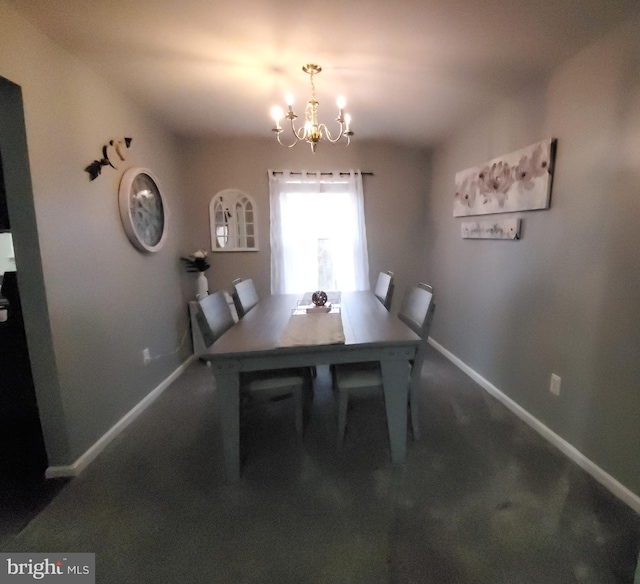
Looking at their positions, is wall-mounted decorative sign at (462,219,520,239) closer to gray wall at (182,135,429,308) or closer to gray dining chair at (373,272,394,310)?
gray dining chair at (373,272,394,310)

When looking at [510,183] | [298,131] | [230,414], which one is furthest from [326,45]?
[230,414]

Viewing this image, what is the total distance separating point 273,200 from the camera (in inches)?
129

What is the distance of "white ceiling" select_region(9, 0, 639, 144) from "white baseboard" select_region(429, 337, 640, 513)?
85.0 inches

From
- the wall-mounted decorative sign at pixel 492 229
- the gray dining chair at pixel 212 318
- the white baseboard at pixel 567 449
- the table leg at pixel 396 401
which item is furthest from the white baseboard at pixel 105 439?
the wall-mounted decorative sign at pixel 492 229

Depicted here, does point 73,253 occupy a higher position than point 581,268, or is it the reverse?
point 73,253

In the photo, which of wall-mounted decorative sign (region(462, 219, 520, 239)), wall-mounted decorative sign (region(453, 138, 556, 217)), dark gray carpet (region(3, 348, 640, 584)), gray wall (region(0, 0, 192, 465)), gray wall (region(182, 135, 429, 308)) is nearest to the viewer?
dark gray carpet (region(3, 348, 640, 584))

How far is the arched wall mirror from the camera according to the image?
10.8 feet

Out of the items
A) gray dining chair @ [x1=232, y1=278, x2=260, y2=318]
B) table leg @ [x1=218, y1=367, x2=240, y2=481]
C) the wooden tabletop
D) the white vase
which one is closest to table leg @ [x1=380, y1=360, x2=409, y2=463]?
the wooden tabletop

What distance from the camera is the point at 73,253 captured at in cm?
167

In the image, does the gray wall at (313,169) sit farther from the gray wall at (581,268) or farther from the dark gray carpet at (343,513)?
the dark gray carpet at (343,513)

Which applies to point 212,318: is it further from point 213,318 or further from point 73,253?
point 73,253

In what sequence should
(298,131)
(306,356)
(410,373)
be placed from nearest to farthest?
1. (306,356)
2. (410,373)
3. (298,131)

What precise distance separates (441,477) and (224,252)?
2838mm

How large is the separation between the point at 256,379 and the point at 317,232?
79.3 inches
